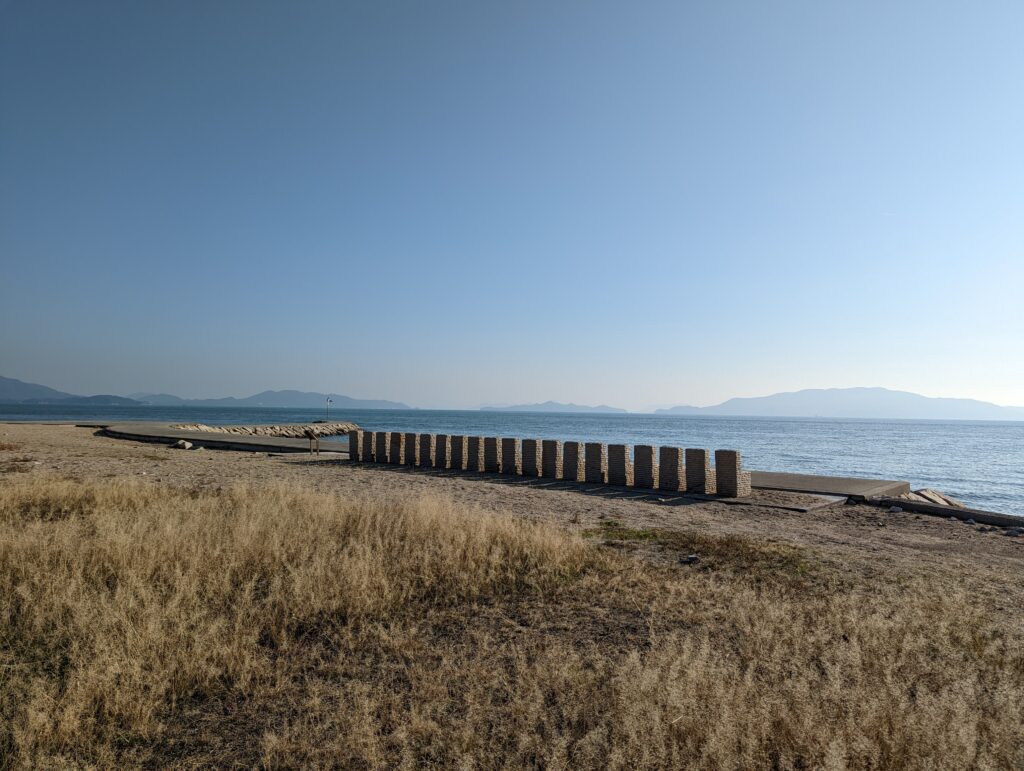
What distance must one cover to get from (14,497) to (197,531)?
16.0 feet

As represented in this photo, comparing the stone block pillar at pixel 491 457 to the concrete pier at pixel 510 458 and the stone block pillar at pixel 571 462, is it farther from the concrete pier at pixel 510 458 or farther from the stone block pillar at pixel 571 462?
the stone block pillar at pixel 571 462

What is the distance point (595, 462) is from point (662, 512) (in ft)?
13.9

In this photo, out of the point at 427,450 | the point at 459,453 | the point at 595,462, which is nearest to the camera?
the point at 595,462

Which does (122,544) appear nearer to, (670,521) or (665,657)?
(665,657)

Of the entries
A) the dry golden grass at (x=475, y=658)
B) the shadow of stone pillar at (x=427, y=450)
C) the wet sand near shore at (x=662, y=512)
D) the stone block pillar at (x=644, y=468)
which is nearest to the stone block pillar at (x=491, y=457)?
the wet sand near shore at (x=662, y=512)

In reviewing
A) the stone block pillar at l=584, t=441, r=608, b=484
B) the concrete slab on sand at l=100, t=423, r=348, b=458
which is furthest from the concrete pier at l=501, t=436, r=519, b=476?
the concrete slab on sand at l=100, t=423, r=348, b=458

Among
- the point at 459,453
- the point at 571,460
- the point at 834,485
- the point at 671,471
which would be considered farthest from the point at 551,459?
the point at 834,485

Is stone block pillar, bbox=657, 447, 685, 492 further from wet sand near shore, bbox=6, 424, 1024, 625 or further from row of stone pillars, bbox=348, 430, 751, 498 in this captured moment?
wet sand near shore, bbox=6, 424, 1024, 625

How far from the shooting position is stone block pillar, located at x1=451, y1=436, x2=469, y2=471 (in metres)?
17.6

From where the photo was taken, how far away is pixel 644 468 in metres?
14.2

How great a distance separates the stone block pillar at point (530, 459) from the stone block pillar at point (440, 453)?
9.06 feet

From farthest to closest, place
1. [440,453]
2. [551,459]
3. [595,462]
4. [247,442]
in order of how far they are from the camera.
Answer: [247,442]
[440,453]
[551,459]
[595,462]

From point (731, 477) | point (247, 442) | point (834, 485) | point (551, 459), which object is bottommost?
point (834, 485)

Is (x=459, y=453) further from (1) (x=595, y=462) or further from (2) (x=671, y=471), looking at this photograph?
(2) (x=671, y=471)
